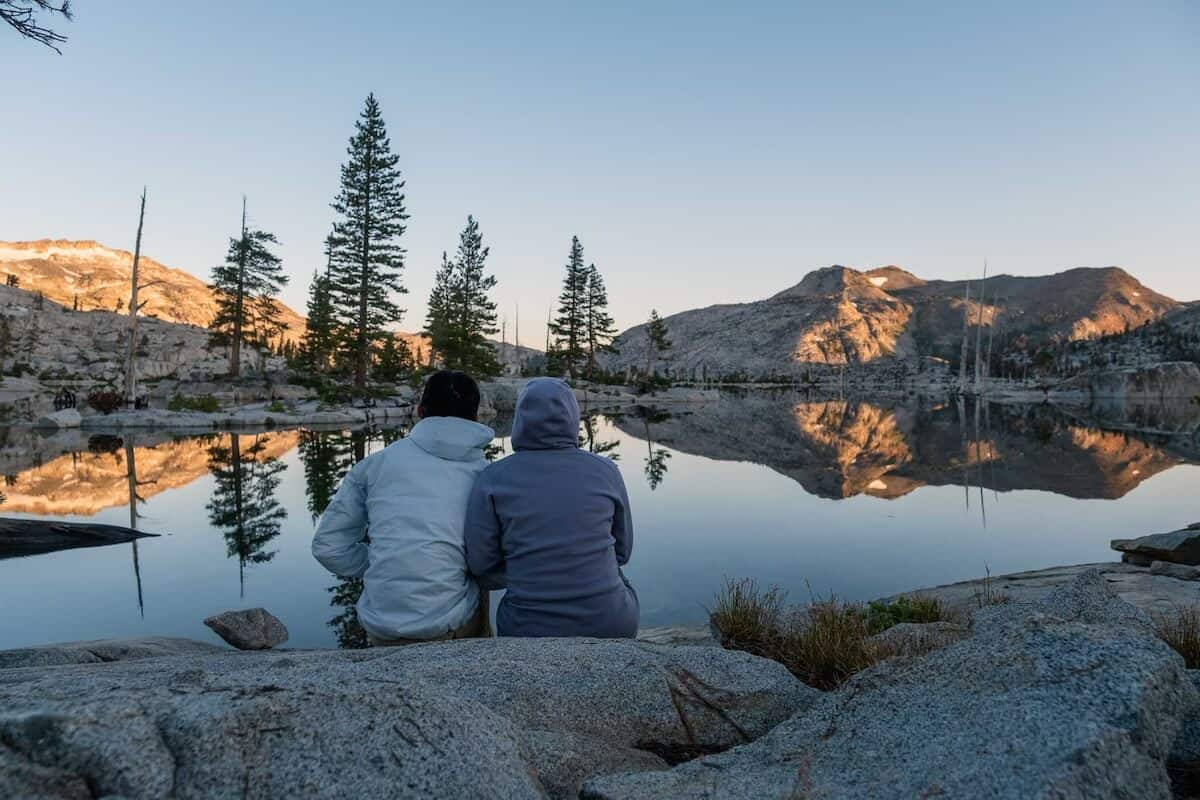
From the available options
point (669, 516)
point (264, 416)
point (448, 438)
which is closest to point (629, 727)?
point (448, 438)

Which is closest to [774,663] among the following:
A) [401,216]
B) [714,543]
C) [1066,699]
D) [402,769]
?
[1066,699]

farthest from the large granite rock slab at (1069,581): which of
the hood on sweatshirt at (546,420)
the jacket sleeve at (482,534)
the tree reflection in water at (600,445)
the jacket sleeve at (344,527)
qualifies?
the tree reflection in water at (600,445)

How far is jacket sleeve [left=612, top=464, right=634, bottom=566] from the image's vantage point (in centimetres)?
358

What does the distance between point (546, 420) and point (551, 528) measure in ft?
1.84

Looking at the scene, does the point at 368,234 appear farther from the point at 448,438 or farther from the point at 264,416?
the point at 448,438

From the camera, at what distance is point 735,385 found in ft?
373

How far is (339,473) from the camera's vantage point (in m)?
13.6

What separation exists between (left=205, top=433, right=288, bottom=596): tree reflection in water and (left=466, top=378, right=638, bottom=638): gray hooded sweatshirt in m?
4.51

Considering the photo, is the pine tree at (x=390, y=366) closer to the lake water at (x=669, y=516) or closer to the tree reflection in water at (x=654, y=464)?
the lake water at (x=669, y=516)

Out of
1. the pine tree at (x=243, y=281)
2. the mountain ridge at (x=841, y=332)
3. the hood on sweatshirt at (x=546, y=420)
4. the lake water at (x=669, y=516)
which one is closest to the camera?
the hood on sweatshirt at (x=546, y=420)

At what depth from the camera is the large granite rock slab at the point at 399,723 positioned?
1.39 metres

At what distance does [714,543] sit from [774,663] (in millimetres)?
6297

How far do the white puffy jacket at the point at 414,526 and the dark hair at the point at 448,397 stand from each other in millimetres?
108

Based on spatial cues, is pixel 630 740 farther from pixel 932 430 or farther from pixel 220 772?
pixel 932 430
